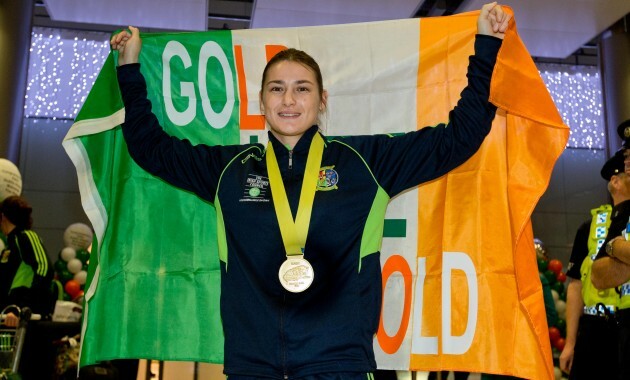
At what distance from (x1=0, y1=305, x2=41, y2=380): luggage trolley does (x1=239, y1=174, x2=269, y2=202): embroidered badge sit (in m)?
2.84

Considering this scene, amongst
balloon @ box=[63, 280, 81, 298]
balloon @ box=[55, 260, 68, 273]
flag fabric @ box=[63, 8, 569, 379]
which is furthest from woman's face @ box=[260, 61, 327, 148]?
balloon @ box=[55, 260, 68, 273]

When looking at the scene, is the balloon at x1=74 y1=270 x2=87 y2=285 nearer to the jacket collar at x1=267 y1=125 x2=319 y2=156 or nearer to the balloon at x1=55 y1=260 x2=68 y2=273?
the balloon at x1=55 y1=260 x2=68 y2=273

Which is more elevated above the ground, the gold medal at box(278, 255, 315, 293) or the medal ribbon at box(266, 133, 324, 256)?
the medal ribbon at box(266, 133, 324, 256)

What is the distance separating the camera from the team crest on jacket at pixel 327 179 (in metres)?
2.29

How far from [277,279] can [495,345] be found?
1.05 meters

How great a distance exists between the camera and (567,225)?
44.4 ft

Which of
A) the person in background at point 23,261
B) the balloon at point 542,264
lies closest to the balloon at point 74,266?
the person in background at point 23,261

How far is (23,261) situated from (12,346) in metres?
0.90

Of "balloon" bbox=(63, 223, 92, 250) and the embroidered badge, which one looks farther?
"balloon" bbox=(63, 223, 92, 250)

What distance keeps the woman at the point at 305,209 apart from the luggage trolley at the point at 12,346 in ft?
8.20

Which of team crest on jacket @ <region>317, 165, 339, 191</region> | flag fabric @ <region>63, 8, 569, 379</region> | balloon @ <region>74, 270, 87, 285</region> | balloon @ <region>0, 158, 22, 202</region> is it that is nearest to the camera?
team crest on jacket @ <region>317, 165, 339, 191</region>

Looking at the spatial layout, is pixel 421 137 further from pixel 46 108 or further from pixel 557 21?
pixel 46 108

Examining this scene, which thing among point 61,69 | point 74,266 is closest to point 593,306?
point 74,266

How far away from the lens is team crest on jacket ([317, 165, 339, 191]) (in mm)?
2295
